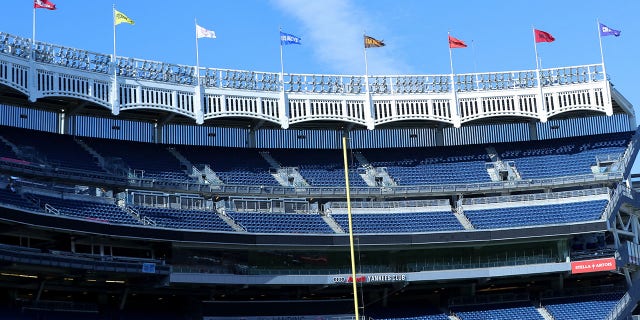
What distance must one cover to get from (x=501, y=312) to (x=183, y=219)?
18999mm

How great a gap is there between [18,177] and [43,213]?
294 inches

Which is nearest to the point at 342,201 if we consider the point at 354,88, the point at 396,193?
the point at 396,193

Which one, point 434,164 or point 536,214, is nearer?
point 536,214

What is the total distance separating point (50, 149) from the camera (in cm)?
5769

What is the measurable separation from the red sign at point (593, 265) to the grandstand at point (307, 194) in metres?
0.08

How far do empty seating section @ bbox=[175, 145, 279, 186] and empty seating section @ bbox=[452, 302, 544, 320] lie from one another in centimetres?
1396

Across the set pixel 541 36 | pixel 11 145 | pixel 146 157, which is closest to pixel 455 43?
pixel 541 36

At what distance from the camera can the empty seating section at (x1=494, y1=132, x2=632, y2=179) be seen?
63781 mm

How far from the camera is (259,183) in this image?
61625 millimetres

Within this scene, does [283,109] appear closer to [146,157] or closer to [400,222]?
[146,157]

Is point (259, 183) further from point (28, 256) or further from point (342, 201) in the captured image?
point (28, 256)

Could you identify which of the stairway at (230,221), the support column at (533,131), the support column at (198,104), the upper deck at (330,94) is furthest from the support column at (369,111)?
the support column at (533,131)

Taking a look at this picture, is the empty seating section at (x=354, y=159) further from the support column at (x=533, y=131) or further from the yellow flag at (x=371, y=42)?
the yellow flag at (x=371, y=42)

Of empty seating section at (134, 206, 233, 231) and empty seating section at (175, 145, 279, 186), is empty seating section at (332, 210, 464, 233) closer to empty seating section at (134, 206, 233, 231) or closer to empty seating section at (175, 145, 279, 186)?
empty seating section at (175, 145, 279, 186)
